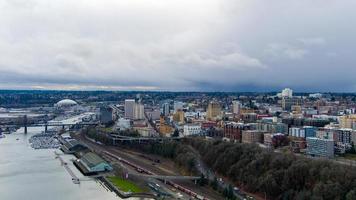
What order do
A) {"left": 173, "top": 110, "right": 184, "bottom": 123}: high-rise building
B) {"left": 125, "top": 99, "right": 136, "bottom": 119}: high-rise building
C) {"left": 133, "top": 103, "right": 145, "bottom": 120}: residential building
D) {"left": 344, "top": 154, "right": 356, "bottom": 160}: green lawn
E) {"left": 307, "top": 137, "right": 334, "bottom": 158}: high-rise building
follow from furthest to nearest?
{"left": 125, "top": 99, "right": 136, "bottom": 119}: high-rise building
{"left": 133, "top": 103, "right": 145, "bottom": 120}: residential building
{"left": 173, "top": 110, "right": 184, "bottom": 123}: high-rise building
{"left": 307, "top": 137, "right": 334, "bottom": 158}: high-rise building
{"left": 344, "top": 154, "right": 356, "bottom": 160}: green lawn

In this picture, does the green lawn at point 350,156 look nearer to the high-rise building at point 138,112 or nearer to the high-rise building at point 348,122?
the high-rise building at point 348,122

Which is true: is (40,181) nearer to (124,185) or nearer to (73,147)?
(124,185)

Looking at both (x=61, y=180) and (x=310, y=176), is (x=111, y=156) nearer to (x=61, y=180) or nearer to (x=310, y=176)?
(x=61, y=180)

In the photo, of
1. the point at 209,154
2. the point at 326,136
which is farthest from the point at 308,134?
the point at 209,154

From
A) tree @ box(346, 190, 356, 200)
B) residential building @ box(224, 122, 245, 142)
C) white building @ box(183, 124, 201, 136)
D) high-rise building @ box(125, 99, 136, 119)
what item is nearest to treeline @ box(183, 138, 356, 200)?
tree @ box(346, 190, 356, 200)

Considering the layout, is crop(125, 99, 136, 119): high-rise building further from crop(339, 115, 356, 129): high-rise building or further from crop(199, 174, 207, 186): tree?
crop(199, 174, 207, 186): tree

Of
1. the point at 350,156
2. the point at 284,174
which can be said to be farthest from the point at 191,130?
the point at 284,174

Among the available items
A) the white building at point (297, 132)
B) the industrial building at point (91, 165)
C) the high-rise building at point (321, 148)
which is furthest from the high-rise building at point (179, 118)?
the high-rise building at point (321, 148)

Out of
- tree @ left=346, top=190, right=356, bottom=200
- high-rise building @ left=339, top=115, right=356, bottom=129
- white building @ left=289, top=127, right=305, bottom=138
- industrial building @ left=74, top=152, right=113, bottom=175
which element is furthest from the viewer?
high-rise building @ left=339, top=115, right=356, bottom=129
